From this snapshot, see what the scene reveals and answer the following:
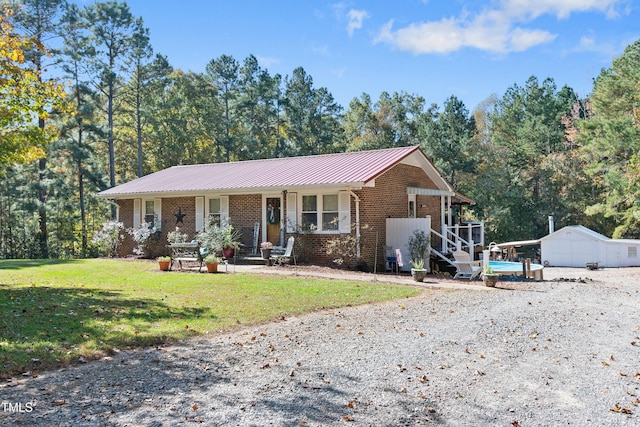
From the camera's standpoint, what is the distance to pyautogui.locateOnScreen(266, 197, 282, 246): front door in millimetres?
18444

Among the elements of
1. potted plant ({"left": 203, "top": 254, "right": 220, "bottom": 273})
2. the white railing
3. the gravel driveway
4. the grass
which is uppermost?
the white railing

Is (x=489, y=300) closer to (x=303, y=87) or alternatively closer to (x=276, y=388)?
(x=276, y=388)

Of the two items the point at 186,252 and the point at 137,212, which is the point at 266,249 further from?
the point at 137,212

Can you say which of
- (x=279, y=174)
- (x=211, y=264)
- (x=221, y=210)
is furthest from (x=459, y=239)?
(x=221, y=210)

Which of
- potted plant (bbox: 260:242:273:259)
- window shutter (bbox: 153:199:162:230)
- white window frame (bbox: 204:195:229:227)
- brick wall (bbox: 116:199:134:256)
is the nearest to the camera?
potted plant (bbox: 260:242:273:259)

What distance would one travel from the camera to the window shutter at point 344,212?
55.5 feet

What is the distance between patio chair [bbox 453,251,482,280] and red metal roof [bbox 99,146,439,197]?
11.9 ft

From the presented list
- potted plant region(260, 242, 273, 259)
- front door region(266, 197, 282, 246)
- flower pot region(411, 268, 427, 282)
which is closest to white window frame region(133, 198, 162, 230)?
front door region(266, 197, 282, 246)

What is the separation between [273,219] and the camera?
1850 centimetres

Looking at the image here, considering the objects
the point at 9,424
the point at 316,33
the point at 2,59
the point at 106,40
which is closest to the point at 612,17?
the point at 316,33

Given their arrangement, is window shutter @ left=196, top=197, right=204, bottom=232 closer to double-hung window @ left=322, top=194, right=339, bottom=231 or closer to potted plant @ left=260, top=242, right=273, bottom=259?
potted plant @ left=260, top=242, right=273, bottom=259

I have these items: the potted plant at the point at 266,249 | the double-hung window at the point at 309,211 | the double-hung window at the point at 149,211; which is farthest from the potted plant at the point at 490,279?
the double-hung window at the point at 149,211

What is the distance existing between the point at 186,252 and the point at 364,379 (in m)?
14.0

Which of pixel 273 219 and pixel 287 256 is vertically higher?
pixel 273 219
